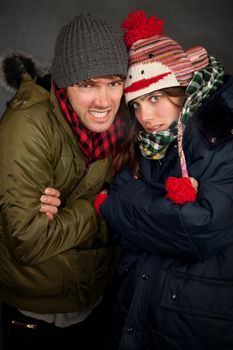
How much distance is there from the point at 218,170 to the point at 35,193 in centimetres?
68

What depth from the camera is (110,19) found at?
7.70 feet

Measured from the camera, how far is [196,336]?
141 centimetres

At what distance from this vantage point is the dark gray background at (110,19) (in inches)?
87.2

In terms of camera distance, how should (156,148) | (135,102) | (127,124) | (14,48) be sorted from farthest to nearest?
(14,48) < (127,124) < (135,102) < (156,148)

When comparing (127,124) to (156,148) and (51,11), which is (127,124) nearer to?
(156,148)

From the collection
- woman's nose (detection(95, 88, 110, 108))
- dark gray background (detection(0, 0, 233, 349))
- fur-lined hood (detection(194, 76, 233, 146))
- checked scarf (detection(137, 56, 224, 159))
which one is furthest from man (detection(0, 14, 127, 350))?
dark gray background (detection(0, 0, 233, 349))

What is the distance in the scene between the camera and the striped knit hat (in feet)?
4.88

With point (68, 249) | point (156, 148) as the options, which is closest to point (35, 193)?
point (68, 249)

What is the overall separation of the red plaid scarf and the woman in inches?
6.1

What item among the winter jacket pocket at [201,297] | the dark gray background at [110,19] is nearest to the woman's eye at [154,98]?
the winter jacket pocket at [201,297]

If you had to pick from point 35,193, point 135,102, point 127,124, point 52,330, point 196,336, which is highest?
point 135,102

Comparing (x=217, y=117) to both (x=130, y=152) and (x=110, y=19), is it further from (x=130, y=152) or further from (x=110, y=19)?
(x=110, y=19)

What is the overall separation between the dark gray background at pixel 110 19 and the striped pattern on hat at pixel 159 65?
92cm

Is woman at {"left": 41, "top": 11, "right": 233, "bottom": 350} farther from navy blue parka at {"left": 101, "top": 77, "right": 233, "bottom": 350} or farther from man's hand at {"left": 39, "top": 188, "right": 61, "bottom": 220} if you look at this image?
man's hand at {"left": 39, "top": 188, "right": 61, "bottom": 220}
